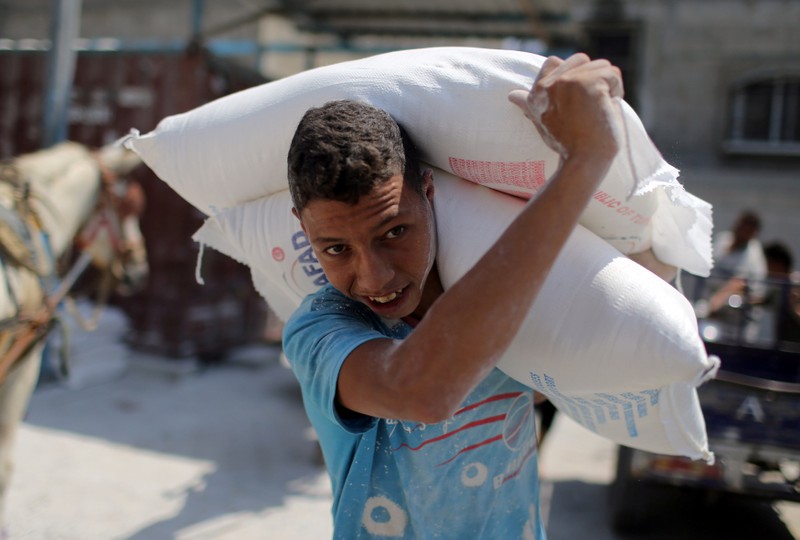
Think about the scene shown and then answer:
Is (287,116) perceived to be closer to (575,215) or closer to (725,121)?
(575,215)

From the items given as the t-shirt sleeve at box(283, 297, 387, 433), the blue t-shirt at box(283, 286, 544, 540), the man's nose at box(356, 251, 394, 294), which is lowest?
the blue t-shirt at box(283, 286, 544, 540)

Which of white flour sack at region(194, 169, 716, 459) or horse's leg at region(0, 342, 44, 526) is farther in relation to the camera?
horse's leg at region(0, 342, 44, 526)

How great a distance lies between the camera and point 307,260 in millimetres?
1356

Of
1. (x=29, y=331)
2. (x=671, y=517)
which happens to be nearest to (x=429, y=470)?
(x=29, y=331)

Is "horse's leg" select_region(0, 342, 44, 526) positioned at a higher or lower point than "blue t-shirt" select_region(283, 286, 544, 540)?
lower

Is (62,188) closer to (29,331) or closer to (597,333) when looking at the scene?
(29,331)

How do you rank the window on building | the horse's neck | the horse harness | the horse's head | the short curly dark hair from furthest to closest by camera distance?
the window on building, the horse's head, the horse's neck, the horse harness, the short curly dark hair

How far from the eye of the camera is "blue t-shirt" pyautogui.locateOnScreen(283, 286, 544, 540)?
1.15 meters

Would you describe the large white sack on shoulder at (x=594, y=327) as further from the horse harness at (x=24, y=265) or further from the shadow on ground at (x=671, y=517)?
the shadow on ground at (x=671, y=517)

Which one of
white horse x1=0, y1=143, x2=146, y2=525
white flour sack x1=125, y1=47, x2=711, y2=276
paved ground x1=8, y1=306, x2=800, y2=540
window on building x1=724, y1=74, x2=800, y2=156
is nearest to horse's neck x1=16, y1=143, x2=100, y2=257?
white horse x1=0, y1=143, x2=146, y2=525

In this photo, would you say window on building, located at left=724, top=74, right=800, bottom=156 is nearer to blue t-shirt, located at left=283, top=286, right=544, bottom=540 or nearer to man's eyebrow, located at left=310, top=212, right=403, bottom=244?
blue t-shirt, located at left=283, top=286, right=544, bottom=540

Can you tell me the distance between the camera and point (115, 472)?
4238 millimetres

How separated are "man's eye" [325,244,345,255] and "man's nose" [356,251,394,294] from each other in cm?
4

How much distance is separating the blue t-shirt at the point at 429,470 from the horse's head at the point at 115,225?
3.57 metres
